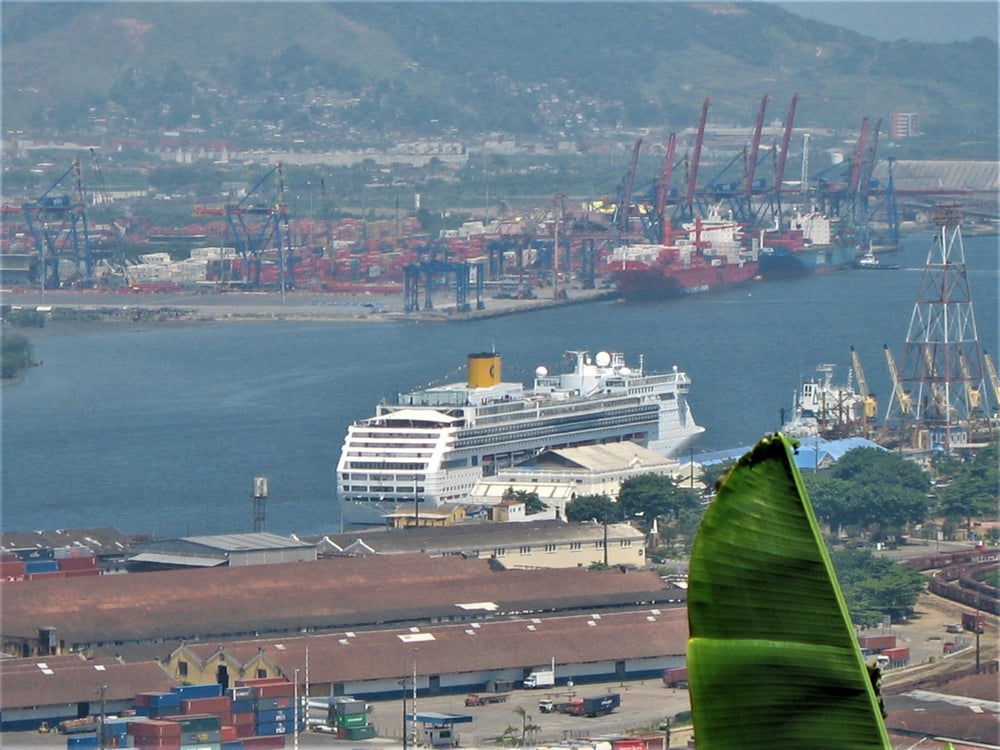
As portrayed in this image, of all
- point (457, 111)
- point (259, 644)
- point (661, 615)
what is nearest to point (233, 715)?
point (259, 644)

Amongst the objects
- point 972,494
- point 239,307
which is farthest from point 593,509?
point 239,307

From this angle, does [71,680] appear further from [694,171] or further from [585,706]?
[694,171]

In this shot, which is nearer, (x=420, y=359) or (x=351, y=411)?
(x=351, y=411)

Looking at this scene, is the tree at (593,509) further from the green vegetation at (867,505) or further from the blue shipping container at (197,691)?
the blue shipping container at (197,691)

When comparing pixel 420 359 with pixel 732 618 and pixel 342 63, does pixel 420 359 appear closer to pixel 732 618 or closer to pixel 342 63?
pixel 732 618

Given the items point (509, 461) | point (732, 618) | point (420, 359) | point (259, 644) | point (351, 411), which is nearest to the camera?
point (732, 618)

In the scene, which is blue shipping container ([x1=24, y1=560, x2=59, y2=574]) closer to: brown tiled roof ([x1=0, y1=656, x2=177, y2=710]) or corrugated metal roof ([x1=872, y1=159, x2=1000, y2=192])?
brown tiled roof ([x1=0, y1=656, x2=177, y2=710])
